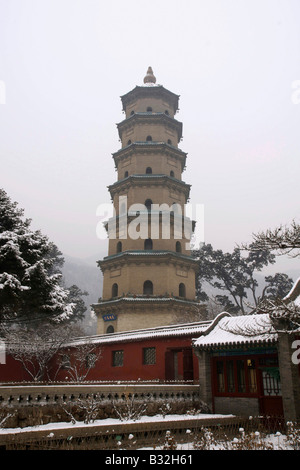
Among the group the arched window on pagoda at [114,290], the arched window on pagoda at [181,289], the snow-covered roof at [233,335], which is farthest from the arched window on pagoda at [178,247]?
the snow-covered roof at [233,335]

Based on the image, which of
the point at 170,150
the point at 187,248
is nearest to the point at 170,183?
the point at 170,150

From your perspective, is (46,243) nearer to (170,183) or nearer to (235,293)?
(170,183)

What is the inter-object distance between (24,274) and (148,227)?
1808 cm

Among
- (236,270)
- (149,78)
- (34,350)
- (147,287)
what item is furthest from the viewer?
(236,270)

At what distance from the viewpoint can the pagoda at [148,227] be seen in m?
29.3

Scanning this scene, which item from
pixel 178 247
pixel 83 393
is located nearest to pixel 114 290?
pixel 178 247

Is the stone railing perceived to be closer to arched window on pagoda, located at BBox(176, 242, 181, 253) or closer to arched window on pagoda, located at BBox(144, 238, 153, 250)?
arched window on pagoda, located at BBox(144, 238, 153, 250)

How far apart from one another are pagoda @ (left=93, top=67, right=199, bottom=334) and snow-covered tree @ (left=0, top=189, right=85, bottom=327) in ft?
45.1

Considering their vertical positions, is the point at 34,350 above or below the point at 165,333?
below

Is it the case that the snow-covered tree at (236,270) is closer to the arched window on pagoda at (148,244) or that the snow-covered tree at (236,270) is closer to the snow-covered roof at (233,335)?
the arched window on pagoda at (148,244)

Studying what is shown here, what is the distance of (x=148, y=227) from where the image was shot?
31.7 m

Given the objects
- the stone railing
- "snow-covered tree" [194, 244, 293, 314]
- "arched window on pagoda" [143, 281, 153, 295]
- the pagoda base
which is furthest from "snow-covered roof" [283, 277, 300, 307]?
"snow-covered tree" [194, 244, 293, 314]

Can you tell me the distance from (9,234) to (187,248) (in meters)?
20.5

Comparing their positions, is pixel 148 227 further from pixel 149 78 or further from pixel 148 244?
pixel 149 78
